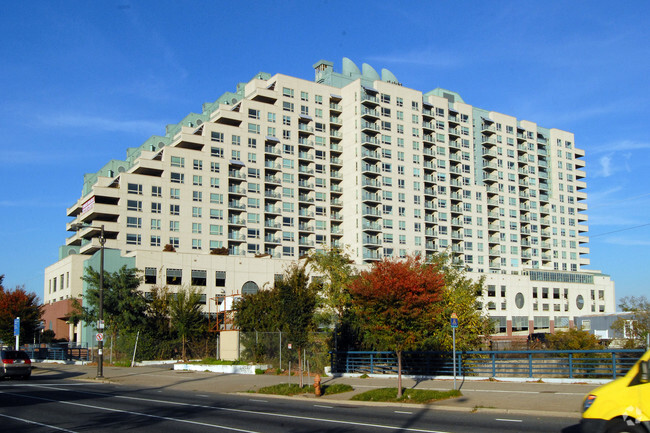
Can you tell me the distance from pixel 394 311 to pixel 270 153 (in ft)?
249

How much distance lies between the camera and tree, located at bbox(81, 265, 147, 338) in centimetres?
5384

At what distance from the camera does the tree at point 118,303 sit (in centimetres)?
5384

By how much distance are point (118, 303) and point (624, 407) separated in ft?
167

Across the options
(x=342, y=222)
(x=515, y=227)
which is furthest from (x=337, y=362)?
(x=515, y=227)

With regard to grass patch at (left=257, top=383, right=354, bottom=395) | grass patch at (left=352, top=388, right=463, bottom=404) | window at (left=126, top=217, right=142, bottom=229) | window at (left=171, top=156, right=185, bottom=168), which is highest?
window at (left=171, top=156, right=185, bottom=168)

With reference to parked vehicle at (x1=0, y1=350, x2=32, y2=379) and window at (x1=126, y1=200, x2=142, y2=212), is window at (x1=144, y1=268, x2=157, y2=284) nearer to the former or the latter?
window at (x1=126, y1=200, x2=142, y2=212)

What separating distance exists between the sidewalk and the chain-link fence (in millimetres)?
1654

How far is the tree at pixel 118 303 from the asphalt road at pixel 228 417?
90.0ft

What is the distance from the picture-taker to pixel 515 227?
407 feet

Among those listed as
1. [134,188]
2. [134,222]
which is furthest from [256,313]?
[134,188]

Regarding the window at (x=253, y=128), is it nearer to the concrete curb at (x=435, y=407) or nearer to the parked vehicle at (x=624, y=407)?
the concrete curb at (x=435, y=407)

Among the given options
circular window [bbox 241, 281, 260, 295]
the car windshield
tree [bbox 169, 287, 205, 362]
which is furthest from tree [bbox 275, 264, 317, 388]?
circular window [bbox 241, 281, 260, 295]

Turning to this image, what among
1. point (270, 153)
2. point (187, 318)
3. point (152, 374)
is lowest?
point (152, 374)

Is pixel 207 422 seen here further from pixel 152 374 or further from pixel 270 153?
pixel 270 153
